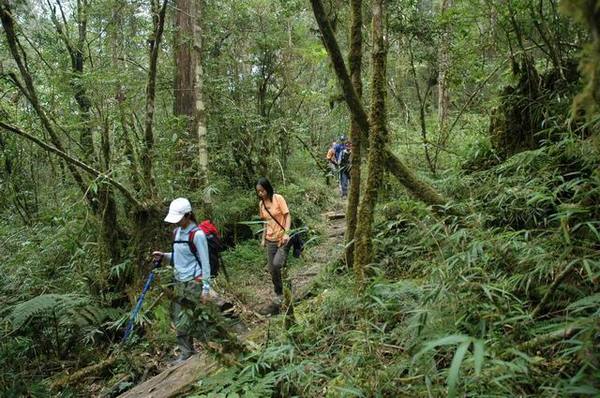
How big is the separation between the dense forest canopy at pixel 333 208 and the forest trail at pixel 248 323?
0.39ft

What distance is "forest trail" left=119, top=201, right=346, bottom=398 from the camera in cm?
427

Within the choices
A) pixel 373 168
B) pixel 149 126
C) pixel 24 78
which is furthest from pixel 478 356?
pixel 24 78

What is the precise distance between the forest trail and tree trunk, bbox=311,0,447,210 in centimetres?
118

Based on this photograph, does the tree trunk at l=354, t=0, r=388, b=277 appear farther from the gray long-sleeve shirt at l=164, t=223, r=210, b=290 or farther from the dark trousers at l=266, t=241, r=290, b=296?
the dark trousers at l=266, t=241, r=290, b=296

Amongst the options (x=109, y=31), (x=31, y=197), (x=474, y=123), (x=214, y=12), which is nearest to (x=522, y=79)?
(x=474, y=123)

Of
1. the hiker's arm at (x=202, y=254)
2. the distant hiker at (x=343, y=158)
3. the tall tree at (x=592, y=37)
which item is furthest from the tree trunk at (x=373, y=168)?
the distant hiker at (x=343, y=158)

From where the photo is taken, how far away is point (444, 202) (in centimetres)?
459

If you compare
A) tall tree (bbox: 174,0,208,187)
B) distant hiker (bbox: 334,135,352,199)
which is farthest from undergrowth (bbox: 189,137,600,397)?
distant hiker (bbox: 334,135,352,199)

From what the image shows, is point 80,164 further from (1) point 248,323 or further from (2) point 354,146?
(2) point 354,146

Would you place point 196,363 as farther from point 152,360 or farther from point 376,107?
point 376,107

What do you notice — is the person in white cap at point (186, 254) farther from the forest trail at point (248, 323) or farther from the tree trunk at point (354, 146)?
the tree trunk at point (354, 146)

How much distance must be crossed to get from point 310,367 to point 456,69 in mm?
7202

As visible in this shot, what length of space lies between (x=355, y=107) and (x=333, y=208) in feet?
29.1

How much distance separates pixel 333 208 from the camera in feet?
43.2
